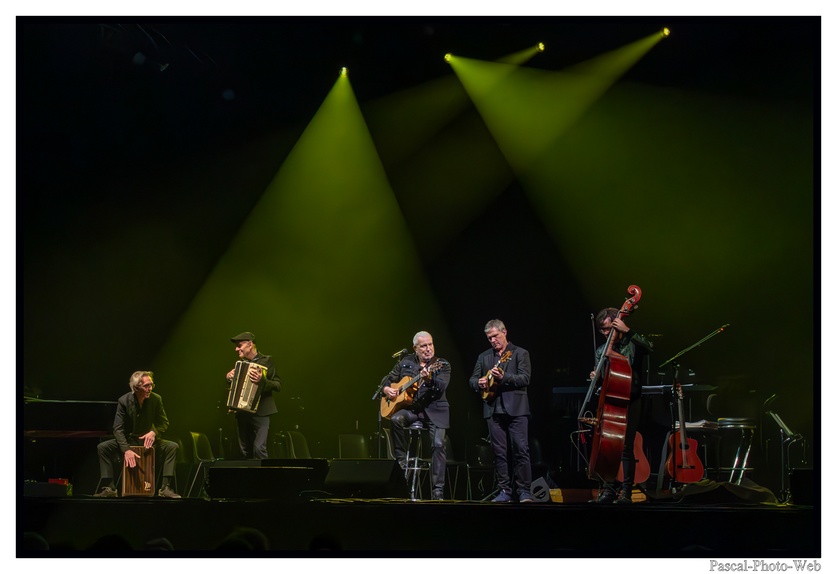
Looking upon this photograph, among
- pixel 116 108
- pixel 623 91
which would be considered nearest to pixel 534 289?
pixel 623 91

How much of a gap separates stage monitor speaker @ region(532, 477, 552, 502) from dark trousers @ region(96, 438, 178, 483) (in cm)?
346

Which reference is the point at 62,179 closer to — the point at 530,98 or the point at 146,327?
the point at 146,327

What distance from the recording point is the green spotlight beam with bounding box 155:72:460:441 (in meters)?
11.8

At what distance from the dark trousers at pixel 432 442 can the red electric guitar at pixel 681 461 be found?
195 cm

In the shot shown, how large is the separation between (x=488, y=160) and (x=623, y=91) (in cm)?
172

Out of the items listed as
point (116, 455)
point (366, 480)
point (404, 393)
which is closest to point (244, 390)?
point (116, 455)

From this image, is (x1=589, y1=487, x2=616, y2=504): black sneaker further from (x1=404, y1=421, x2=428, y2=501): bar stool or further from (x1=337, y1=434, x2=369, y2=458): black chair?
(x1=337, y1=434, x2=369, y2=458): black chair

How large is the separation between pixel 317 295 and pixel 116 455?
12.0ft

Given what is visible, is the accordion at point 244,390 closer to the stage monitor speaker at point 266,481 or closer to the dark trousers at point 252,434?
the dark trousers at point 252,434

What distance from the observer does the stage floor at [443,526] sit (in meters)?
7.09

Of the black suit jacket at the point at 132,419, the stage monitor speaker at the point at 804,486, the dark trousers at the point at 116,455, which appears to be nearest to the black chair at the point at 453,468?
the dark trousers at the point at 116,455

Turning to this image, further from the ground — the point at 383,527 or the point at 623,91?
the point at 623,91

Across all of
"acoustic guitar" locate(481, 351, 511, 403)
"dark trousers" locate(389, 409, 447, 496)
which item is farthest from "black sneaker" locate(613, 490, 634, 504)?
"dark trousers" locate(389, 409, 447, 496)

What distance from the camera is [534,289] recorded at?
11.9m
